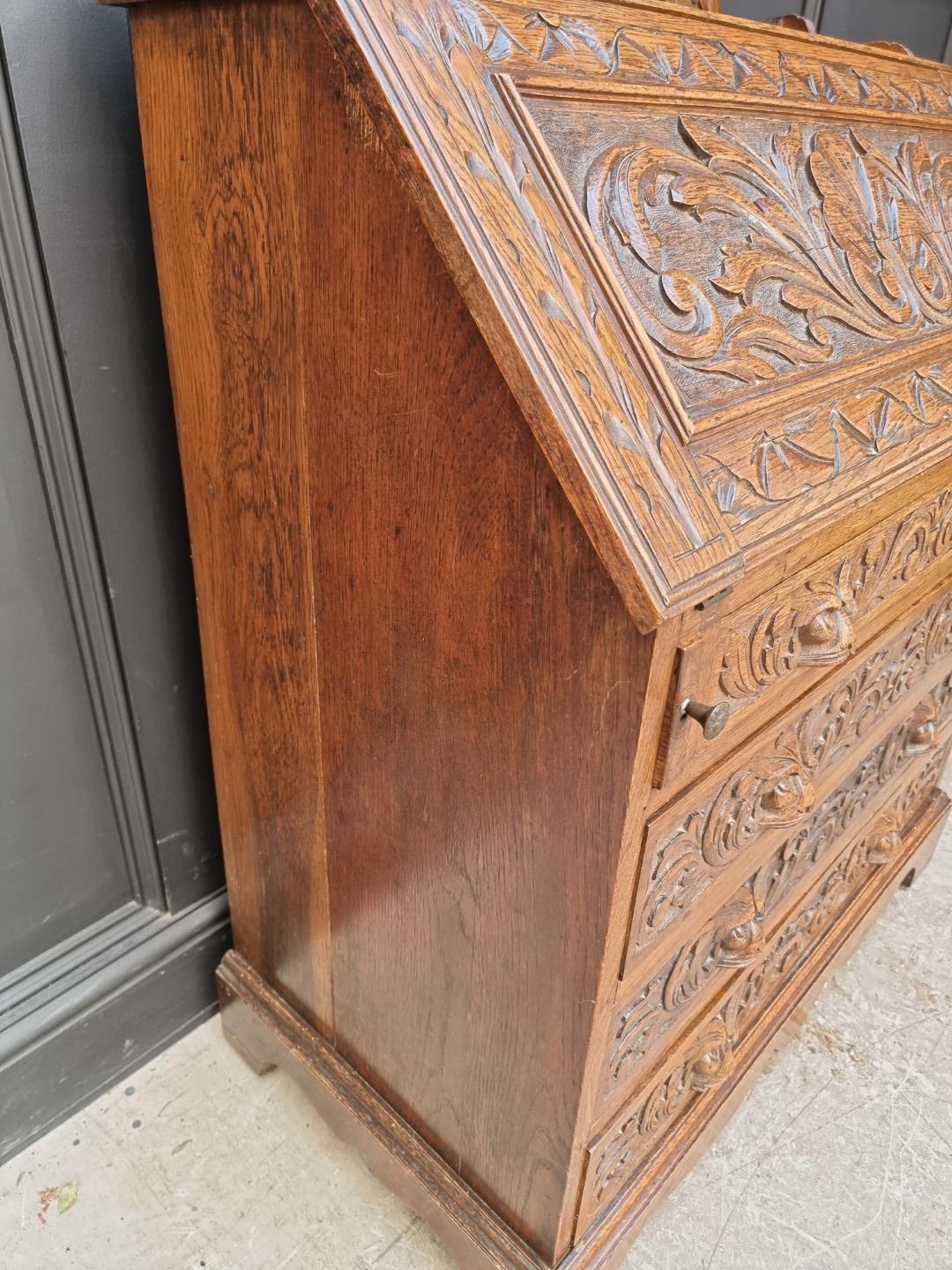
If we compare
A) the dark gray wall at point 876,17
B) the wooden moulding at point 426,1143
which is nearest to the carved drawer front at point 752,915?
the wooden moulding at point 426,1143

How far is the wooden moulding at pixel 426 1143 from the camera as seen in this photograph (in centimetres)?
94

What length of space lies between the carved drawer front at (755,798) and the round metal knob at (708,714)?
10 centimetres

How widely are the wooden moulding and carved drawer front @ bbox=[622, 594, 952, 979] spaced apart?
384 millimetres

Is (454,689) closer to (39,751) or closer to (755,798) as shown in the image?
(755,798)

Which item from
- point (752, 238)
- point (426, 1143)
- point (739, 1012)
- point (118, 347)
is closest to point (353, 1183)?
point (426, 1143)

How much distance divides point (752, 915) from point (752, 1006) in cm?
27

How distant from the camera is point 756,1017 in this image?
3.82ft

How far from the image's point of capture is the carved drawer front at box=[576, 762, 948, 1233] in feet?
3.04

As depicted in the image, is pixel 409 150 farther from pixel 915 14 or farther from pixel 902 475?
pixel 915 14

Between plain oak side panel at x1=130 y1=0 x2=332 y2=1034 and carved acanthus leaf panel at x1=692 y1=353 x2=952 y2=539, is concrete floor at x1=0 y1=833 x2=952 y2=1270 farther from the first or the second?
carved acanthus leaf panel at x1=692 y1=353 x2=952 y2=539

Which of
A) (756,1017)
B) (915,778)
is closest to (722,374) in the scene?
(756,1017)

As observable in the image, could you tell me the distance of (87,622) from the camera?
994mm

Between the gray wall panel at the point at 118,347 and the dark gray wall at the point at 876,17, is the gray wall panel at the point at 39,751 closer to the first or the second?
the gray wall panel at the point at 118,347

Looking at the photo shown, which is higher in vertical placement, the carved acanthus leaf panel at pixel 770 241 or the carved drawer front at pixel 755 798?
the carved acanthus leaf panel at pixel 770 241
